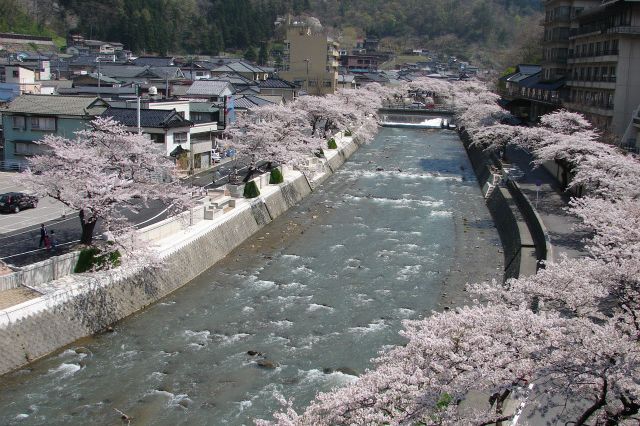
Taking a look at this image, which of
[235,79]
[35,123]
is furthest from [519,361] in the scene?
[235,79]

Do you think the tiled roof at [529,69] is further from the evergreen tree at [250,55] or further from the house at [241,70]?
the evergreen tree at [250,55]

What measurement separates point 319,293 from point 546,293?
10991 mm

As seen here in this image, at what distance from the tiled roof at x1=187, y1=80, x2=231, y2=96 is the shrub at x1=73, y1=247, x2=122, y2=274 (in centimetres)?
3331

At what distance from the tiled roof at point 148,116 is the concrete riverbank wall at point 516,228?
57.2 feet

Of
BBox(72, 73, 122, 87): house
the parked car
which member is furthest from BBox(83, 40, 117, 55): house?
the parked car

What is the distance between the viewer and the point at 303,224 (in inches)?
1235

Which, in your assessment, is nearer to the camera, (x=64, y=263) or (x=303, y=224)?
(x=64, y=263)

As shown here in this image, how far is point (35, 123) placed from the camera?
34656 mm

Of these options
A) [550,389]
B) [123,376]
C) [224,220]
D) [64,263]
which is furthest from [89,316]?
[550,389]

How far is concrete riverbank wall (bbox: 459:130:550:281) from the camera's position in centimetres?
2259

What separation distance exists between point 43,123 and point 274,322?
71.2 feet

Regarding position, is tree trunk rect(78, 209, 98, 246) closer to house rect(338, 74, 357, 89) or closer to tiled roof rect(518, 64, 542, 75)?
tiled roof rect(518, 64, 542, 75)

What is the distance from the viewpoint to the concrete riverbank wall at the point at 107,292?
15727mm

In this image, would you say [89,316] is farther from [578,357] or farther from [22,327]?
[578,357]
